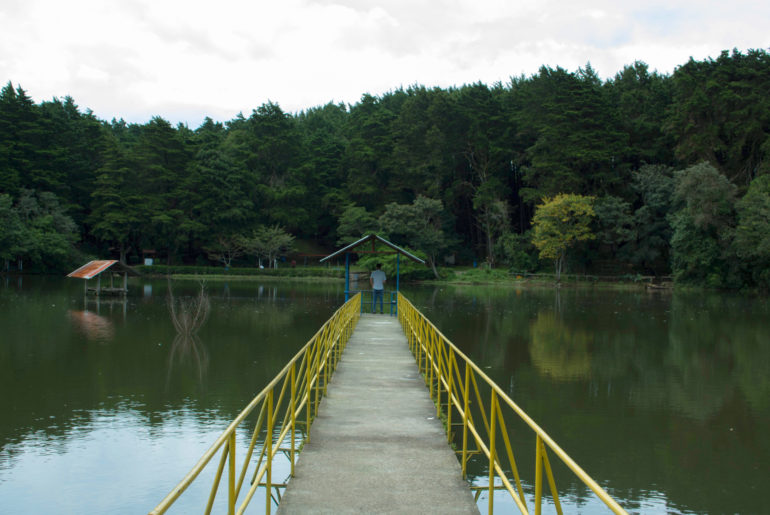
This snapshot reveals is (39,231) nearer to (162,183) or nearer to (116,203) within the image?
(116,203)

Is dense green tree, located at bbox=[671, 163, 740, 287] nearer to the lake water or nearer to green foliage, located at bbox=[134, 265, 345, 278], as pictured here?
the lake water

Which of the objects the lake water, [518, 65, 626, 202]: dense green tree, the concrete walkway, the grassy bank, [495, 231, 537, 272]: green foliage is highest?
[518, 65, 626, 202]: dense green tree

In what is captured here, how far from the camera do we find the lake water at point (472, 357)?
26.3 ft

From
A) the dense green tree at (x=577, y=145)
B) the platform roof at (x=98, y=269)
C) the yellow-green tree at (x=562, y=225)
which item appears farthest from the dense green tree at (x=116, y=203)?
the dense green tree at (x=577, y=145)

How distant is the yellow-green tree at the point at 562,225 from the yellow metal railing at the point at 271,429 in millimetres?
34759

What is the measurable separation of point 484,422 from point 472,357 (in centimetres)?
828

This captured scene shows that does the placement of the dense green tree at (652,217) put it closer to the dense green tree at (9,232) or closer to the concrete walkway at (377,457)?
the concrete walkway at (377,457)

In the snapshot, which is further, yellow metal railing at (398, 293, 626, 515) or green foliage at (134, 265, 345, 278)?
green foliage at (134, 265, 345, 278)

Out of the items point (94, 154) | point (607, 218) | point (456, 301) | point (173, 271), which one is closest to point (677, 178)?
point (607, 218)

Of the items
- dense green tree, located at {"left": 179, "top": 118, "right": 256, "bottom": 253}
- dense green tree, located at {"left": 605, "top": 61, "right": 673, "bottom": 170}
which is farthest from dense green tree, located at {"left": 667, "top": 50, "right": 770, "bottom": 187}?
dense green tree, located at {"left": 179, "top": 118, "right": 256, "bottom": 253}

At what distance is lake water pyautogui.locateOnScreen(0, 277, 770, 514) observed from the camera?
8.02 meters

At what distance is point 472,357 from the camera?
16.7 meters

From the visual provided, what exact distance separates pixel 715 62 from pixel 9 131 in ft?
202

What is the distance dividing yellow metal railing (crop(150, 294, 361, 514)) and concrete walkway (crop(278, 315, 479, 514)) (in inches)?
9.8
